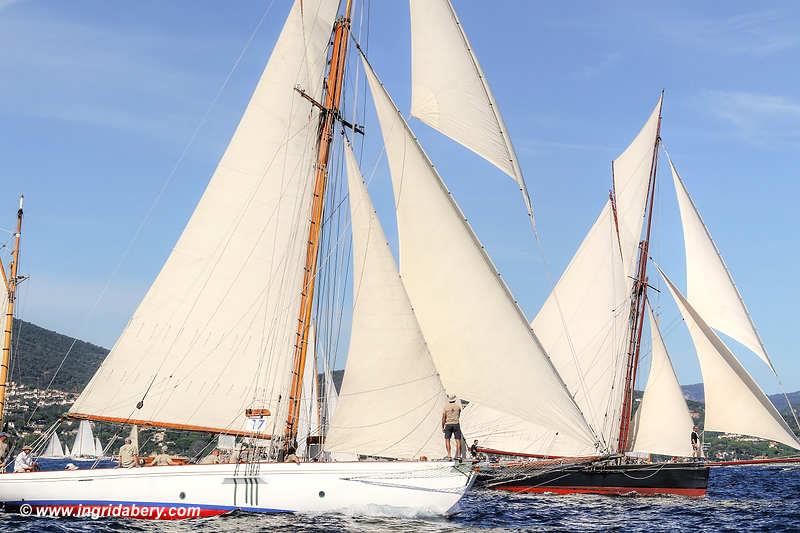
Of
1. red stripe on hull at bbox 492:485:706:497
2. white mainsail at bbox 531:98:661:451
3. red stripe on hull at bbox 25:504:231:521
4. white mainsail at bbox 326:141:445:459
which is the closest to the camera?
red stripe on hull at bbox 25:504:231:521

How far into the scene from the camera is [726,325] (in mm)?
47188

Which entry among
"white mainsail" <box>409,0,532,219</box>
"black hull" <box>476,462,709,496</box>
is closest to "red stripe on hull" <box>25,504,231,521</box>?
"white mainsail" <box>409,0,532,219</box>

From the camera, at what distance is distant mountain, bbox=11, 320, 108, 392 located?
518 ft

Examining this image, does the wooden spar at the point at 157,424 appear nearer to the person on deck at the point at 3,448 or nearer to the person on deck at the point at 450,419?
the person on deck at the point at 3,448

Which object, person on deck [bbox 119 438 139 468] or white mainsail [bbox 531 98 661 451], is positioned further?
white mainsail [bbox 531 98 661 451]

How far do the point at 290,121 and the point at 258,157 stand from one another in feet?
5.42

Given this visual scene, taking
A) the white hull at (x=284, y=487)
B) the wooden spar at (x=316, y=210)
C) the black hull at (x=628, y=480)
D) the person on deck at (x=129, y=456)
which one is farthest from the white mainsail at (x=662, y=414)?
the person on deck at (x=129, y=456)

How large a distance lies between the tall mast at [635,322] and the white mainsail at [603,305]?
0.28 m

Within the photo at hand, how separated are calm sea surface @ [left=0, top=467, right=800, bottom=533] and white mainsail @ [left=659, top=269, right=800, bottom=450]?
3332mm

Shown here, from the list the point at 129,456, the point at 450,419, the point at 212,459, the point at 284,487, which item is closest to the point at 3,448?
the point at 129,456

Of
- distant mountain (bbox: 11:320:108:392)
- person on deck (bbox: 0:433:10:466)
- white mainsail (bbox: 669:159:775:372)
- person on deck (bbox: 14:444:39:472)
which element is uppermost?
distant mountain (bbox: 11:320:108:392)

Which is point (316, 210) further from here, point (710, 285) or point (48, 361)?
point (48, 361)

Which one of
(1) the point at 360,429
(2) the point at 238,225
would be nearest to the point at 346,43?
(2) the point at 238,225

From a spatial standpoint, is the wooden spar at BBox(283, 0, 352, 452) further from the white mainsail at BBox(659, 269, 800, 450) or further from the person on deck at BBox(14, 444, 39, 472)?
the white mainsail at BBox(659, 269, 800, 450)
